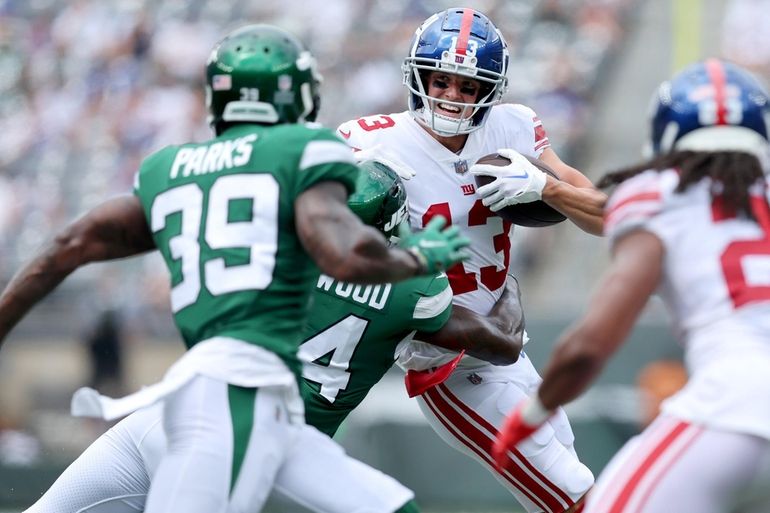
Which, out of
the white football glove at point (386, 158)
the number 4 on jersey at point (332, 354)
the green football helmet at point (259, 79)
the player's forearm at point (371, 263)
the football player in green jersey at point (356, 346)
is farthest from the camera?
the white football glove at point (386, 158)

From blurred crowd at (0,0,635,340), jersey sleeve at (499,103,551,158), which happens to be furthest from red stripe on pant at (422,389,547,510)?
blurred crowd at (0,0,635,340)

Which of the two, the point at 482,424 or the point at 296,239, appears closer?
the point at 296,239

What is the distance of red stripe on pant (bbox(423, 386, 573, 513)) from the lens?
5.17 metres

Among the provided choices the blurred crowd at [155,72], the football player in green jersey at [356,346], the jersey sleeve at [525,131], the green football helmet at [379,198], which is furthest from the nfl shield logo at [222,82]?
the blurred crowd at [155,72]

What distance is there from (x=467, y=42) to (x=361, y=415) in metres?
4.17

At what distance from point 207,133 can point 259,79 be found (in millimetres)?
8652

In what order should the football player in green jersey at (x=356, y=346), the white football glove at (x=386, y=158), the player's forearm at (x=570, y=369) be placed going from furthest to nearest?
the white football glove at (x=386, y=158) < the football player in green jersey at (x=356, y=346) < the player's forearm at (x=570, y=369)

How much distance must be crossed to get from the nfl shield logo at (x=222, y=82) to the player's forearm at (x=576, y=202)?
1.56 meters

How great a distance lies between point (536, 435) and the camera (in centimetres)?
510

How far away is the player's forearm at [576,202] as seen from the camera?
16.2ft

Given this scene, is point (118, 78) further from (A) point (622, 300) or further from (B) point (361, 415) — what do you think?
(A) point (622, 300)

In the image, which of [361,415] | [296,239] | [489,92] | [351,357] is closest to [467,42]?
[489,92]

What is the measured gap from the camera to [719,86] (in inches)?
138

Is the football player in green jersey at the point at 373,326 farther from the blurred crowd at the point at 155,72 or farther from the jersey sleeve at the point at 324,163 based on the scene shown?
the blurred crowd at the point at 155,72
